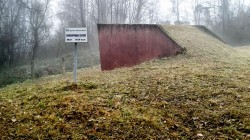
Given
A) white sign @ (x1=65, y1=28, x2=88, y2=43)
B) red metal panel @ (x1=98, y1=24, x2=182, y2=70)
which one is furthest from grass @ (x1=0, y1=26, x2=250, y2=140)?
red metal panel @ (x1=98, y1=24, x2=182, y2=70)

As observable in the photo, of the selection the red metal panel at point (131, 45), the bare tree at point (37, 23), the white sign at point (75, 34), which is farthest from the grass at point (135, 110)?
the bare tree at point (37, 23)

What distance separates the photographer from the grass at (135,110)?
14.8ft

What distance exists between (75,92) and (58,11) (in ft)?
124

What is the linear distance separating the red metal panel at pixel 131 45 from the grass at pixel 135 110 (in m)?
5.92

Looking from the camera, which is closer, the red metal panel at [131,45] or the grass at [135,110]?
the grass at [135,110]

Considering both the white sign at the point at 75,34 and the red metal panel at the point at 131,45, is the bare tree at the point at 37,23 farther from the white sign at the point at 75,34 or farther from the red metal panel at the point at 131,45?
the white sign at the point at 75,34

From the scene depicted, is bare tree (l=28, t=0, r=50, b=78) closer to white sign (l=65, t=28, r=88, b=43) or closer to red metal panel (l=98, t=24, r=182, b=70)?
red metal panel (l=98, t=24, r=182, b=70)

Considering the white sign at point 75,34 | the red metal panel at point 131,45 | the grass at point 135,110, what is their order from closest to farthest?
the grass at point 135,110, the white sign at point 75,34, the red metal panel at point 131,45

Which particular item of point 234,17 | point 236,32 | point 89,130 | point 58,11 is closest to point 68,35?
point 89,130

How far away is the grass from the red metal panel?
592 cm

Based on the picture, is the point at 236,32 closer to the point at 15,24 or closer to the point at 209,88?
the point at 15,24

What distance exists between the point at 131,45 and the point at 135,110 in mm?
9038

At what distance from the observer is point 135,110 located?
17.7ft

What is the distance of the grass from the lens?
4.50 metres
